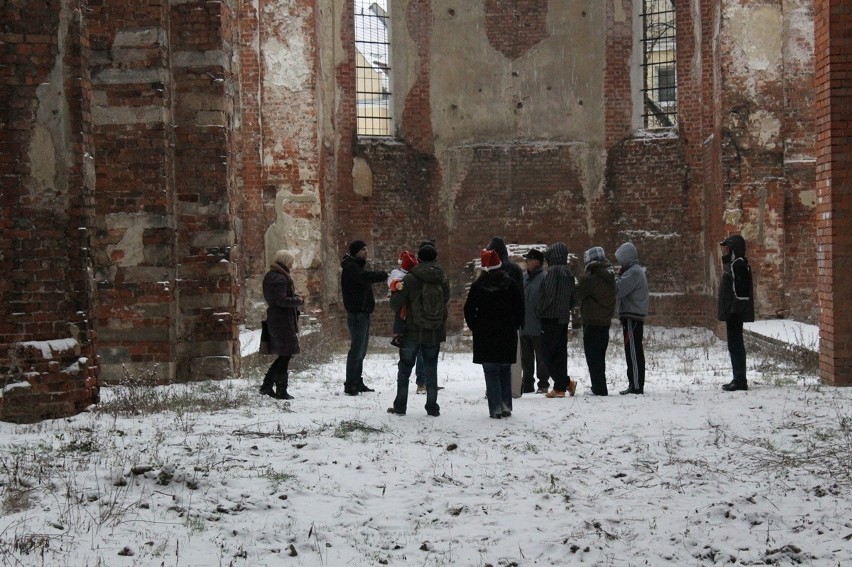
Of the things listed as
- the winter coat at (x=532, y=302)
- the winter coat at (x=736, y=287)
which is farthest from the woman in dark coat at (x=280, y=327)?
the winter coat at (x=736, y=287)

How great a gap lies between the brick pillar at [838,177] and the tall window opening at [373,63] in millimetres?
12484

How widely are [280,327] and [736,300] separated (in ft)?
15.7

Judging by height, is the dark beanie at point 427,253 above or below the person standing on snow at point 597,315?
above

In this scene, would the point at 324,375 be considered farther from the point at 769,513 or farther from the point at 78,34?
the point at 769,513

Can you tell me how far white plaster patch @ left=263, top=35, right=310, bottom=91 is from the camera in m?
18.4

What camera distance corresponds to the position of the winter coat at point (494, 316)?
8820 mm

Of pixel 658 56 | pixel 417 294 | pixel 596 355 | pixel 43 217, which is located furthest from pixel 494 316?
pixel 658 56

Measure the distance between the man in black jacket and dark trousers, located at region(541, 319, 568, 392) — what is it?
6.14ft

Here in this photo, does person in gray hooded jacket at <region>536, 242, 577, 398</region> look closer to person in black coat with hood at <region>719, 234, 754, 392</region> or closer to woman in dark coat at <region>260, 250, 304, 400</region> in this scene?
person in black coat with hood at <region>719, 234, 754, 392</region>

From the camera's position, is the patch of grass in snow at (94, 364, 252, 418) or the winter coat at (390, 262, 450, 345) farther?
the winter coat at (390, 262, 450, 345)

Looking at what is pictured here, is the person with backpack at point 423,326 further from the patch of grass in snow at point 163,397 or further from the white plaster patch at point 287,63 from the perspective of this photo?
the white plaster patch at point 287,63

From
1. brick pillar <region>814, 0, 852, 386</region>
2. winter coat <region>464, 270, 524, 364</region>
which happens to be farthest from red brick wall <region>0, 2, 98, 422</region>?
brick pillar <region>814, 0, 852, 386</region>

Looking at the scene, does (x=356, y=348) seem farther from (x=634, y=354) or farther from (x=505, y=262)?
(x=634, y=354)

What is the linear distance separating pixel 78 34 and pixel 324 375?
6025 mm
